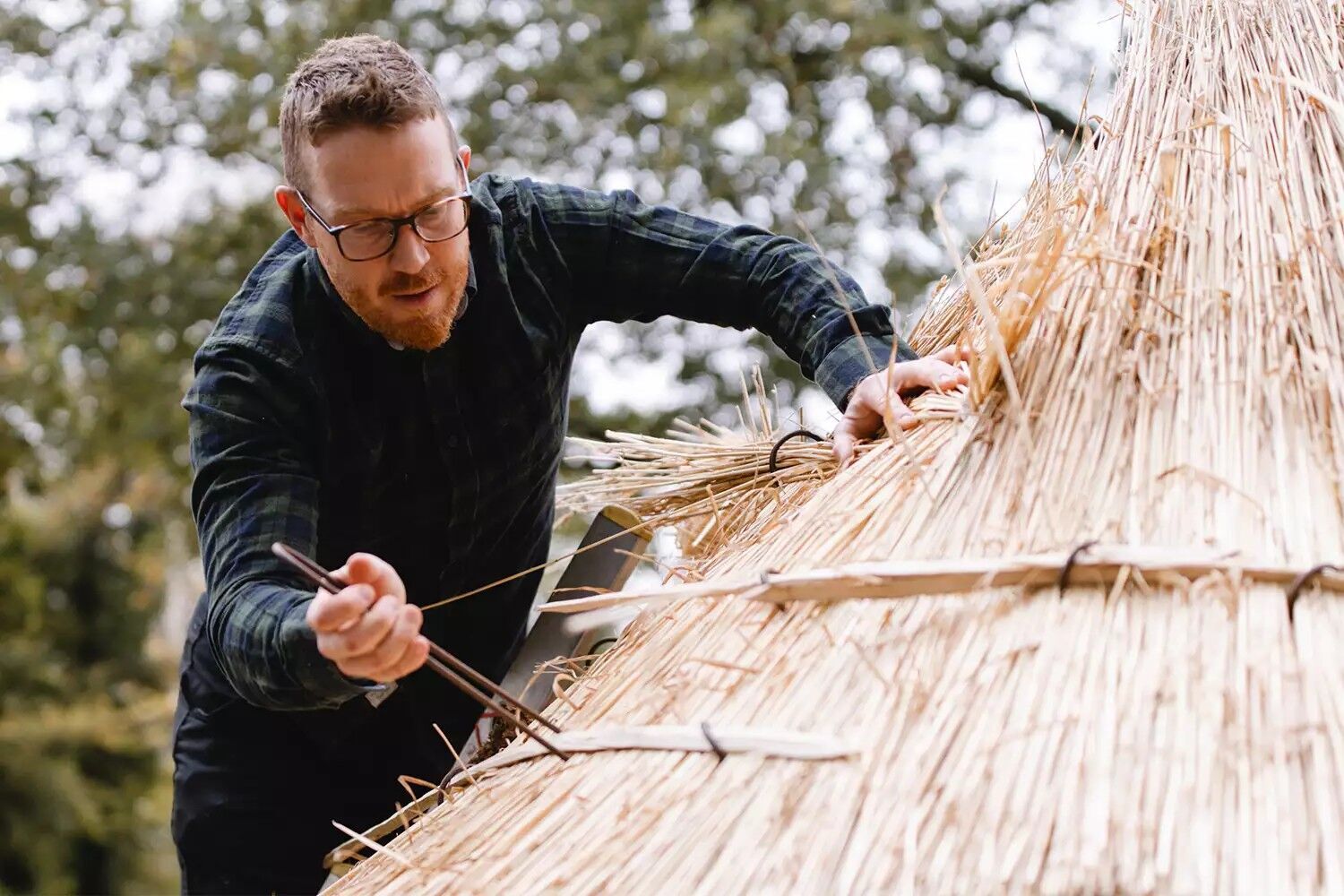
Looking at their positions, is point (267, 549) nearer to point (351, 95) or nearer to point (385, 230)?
point (385, 230)

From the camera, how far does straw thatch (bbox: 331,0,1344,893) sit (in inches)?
38.7

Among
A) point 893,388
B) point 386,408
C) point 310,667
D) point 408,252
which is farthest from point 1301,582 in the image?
point 386,408

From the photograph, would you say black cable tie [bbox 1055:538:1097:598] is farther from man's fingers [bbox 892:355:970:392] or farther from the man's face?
the man's face

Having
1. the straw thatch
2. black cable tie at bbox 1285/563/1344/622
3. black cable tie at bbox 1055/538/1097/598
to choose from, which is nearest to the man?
the straw thatch

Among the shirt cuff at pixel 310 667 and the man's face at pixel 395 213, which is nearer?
the shirt cuff at pixel 310 667

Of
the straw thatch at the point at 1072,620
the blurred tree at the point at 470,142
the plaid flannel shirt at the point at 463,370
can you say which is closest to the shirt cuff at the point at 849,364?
the plaid flannel shirt at the point at 463,370

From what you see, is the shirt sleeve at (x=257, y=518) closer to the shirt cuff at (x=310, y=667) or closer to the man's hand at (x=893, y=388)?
the shirt cuff at (x=310, y=667)

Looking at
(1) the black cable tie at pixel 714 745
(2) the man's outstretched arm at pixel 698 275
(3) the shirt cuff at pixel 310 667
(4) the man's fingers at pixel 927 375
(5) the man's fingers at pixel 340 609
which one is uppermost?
(2) the man's outstretched arm at pixel 698 275

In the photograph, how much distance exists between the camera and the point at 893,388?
160cm

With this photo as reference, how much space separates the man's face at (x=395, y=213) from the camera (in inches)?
60.7

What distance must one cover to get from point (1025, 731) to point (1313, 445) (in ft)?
1.26

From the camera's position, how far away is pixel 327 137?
155 centimetres

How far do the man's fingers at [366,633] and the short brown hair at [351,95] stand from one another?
637 mm

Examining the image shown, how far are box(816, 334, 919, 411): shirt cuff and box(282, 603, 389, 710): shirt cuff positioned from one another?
674mm
